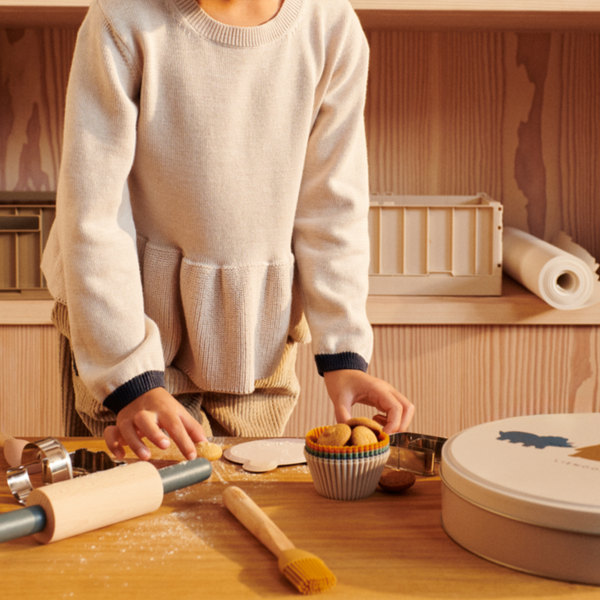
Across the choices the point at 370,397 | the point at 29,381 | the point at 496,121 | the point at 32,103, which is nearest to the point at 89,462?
the point at 370,397

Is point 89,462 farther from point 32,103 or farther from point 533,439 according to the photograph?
point 32,103

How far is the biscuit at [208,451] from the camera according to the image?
62 centimetres

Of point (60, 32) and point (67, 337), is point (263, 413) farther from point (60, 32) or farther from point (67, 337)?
point (60, 32)

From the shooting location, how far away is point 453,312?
1331 mm

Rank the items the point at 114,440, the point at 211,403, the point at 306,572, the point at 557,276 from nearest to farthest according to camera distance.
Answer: the point at 306,572
the point at 114,440
the point at 211,403
the point at 557,276

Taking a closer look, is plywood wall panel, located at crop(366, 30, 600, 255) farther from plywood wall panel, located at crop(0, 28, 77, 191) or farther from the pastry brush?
the pastry brush

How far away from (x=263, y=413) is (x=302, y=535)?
1.42ft

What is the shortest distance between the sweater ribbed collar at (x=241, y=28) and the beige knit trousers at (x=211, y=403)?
367 millimetres

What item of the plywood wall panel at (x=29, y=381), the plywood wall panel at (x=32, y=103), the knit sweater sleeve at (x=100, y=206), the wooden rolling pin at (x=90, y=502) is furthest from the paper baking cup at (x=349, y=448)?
the plywood wall panel at (x=32, y=103)

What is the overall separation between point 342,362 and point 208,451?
0.21 m

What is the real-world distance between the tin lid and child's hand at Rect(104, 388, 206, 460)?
0.22m

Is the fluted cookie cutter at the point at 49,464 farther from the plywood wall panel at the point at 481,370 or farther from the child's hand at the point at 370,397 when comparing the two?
the plywood wall panel at the point at 481,370

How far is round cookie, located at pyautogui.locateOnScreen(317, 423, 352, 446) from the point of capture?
0.54 metres

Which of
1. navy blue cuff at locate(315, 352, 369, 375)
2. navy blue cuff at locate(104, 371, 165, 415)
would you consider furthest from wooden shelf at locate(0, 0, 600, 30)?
navy blue cuff at locate(104, 371, 165, 415)
